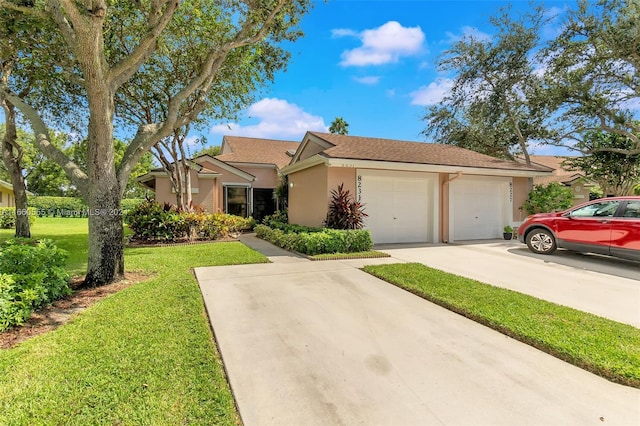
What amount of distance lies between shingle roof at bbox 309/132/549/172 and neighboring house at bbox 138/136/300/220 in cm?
687

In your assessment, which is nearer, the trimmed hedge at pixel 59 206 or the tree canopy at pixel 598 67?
the tree canopy at pixel 598 67

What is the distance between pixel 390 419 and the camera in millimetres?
2414

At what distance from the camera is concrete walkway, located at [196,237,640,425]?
250 cm

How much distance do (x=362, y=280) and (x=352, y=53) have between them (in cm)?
985

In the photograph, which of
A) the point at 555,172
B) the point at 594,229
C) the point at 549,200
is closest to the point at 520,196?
the point at 549,200

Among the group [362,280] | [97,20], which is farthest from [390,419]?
[97,20]

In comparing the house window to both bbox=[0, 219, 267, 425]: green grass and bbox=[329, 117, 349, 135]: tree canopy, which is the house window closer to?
bbox=[329, 117, 349, 135]: tree canopy

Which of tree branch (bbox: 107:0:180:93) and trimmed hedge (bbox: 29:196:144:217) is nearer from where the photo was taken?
tree branch (bbox: 107:0:180:93)

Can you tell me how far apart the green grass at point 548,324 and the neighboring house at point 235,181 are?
46.1ft

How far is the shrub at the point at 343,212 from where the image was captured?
10414 millimetres

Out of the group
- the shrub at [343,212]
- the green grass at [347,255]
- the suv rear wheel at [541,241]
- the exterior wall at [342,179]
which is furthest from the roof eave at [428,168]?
the suv rear wheel at [541,241]

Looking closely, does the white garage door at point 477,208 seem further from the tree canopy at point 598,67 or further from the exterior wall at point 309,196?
the tree canopy at point 598,67

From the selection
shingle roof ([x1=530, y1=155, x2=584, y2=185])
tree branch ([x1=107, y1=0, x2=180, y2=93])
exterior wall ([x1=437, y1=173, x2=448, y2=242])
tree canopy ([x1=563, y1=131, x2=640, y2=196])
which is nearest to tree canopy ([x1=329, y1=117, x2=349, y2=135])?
shingle roof ([x1=530, y1=155, x2=584, y2=185])

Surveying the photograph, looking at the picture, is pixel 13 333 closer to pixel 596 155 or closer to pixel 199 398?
pixel 199 398
